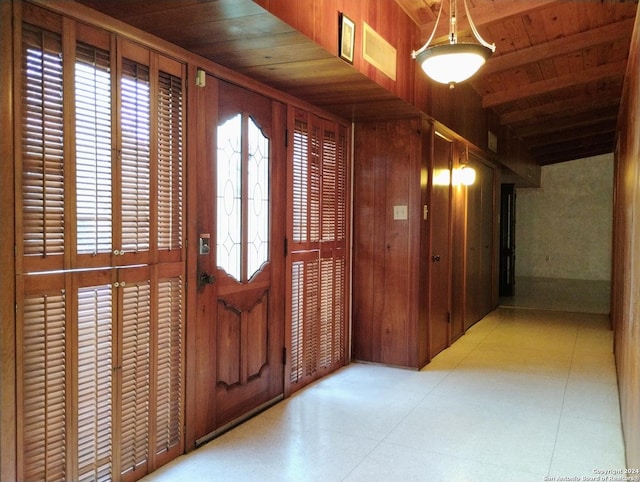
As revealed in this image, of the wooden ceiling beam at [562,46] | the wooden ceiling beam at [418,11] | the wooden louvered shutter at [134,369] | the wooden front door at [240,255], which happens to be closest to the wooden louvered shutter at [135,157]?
the wooden louvered shutter at [134,369]

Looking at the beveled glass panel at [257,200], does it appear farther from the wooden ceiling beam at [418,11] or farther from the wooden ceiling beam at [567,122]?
the wooden ceiling beam at [567,122]

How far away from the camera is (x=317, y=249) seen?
13.2ft

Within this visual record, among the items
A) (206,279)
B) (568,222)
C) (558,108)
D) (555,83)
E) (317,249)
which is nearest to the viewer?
(206,279)

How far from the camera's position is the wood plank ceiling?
7.44 ft

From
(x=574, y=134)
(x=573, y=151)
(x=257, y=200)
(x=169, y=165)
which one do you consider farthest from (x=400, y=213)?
(x=573, y=151)

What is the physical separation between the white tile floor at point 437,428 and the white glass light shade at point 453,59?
83.0 inches

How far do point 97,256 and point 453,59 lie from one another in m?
2.08

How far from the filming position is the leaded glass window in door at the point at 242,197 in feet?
9.89

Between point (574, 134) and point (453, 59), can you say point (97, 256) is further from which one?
point (574, 134)

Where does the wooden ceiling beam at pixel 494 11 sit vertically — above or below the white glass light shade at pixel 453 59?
above

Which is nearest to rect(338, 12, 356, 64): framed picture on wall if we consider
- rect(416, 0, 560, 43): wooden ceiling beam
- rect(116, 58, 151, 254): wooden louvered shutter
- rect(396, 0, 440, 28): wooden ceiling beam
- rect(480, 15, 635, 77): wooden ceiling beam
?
rect(396, 0, 440, 28): wooden ceiling beam

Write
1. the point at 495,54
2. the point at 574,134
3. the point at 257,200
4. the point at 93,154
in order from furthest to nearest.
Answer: the point at 574,134 < the point at 495,54 < the point at 257,200 < the point at 93,154

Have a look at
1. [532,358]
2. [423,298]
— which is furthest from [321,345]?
[532,358]

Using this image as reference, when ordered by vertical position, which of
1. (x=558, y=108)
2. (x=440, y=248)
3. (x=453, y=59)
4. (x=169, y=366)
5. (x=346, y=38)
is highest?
(x=558, y=108)
